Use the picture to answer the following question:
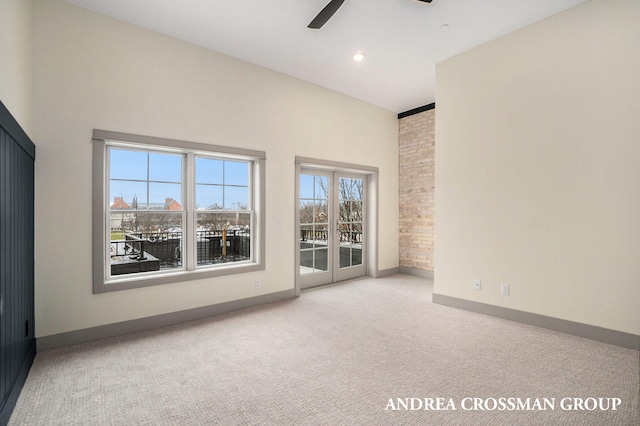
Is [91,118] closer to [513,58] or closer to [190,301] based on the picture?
[190,301]

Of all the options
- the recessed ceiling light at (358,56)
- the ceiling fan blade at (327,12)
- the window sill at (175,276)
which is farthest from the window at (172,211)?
the ceiling fan blade at (327,12)

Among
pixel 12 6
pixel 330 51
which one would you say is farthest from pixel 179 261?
pixel 330 51

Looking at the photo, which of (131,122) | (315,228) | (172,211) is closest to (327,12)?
(131,122)

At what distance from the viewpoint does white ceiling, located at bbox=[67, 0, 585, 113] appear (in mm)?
3228

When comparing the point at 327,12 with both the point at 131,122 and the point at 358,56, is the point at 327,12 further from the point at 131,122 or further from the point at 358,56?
the point at 131,122

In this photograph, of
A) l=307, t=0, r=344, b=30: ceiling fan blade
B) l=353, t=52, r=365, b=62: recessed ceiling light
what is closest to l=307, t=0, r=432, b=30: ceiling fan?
l=307, t=0, r=344, b=30: ceiling fan blade

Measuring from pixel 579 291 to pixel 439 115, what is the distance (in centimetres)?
272

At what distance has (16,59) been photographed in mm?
2445

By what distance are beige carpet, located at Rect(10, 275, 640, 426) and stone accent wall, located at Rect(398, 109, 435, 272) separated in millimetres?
2538

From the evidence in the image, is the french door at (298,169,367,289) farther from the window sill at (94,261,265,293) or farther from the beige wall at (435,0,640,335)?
the beige wall at (435,0,640,335)

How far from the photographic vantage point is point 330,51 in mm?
4098

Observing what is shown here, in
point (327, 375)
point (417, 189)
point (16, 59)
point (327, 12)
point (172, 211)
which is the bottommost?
point (327, 375)

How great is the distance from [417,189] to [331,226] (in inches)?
76.7

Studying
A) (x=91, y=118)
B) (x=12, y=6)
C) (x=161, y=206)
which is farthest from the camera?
(x=161, y=206)
